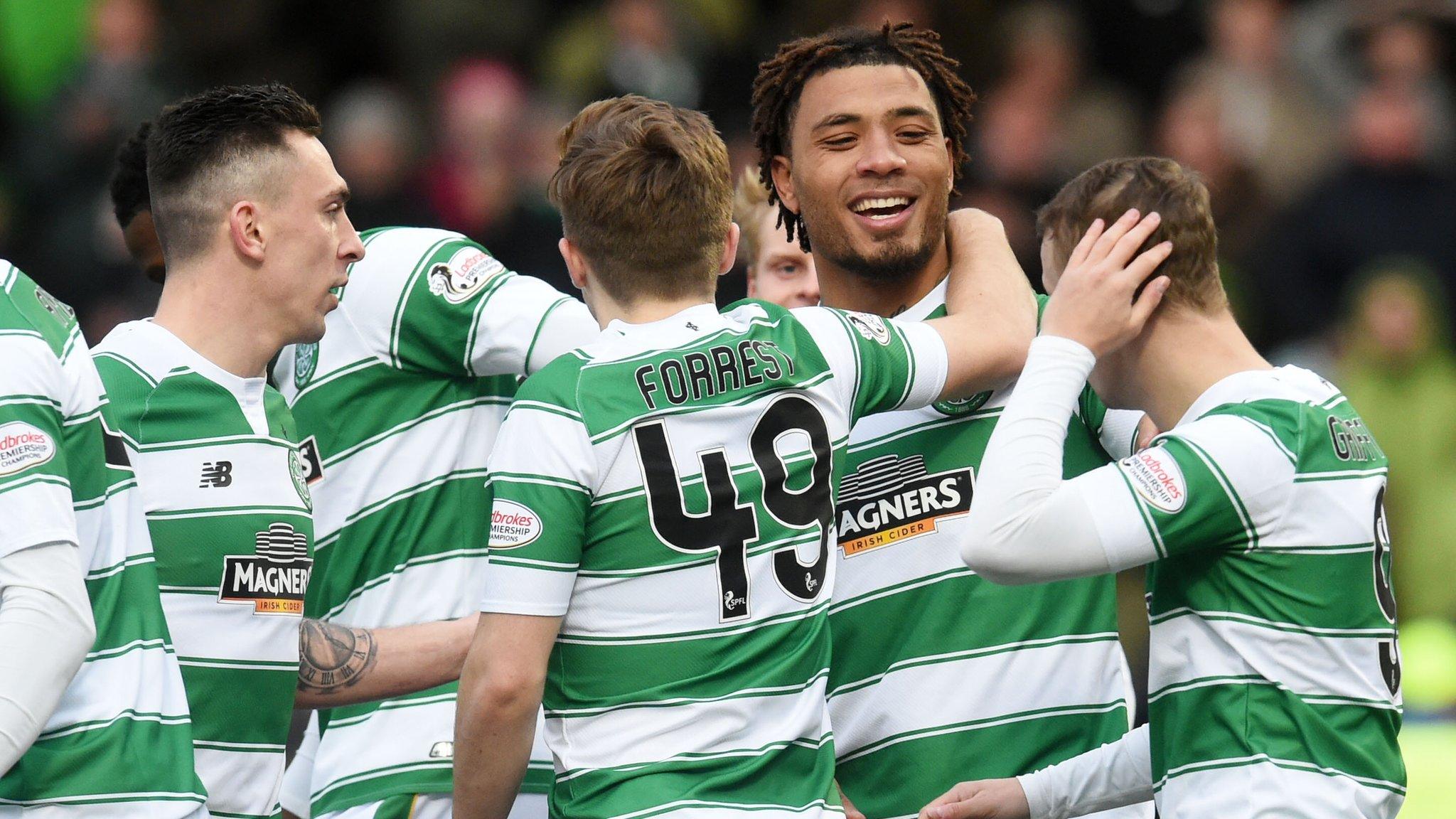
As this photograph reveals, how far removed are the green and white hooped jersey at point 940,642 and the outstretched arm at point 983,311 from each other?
0.55 feet

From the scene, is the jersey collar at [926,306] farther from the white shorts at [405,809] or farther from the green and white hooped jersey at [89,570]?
the green and white hooped jersey at [89,570]

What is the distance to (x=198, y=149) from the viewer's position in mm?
3850

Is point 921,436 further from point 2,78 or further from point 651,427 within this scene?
point 2,78

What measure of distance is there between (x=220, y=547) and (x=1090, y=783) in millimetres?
1835

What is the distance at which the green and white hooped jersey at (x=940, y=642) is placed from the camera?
12.4ft

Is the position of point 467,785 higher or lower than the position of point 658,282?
lower

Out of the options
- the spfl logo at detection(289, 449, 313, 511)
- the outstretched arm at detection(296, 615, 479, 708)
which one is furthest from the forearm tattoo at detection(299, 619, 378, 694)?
the spfl logo at detection(289, 449, 313, 511)

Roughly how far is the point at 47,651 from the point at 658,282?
4.19 feet

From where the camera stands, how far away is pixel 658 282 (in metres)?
3.42

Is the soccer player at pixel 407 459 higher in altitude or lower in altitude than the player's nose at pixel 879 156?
lower

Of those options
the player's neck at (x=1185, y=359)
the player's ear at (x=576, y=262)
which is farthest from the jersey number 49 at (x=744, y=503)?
the player's neck at (x=1185, y=359)

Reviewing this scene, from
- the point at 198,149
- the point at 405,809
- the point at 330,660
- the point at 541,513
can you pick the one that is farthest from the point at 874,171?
the point at 405,809

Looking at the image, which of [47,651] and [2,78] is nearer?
[47,651]

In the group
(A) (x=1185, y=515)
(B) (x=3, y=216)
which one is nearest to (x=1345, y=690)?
(A) (x=1185, y=515)
